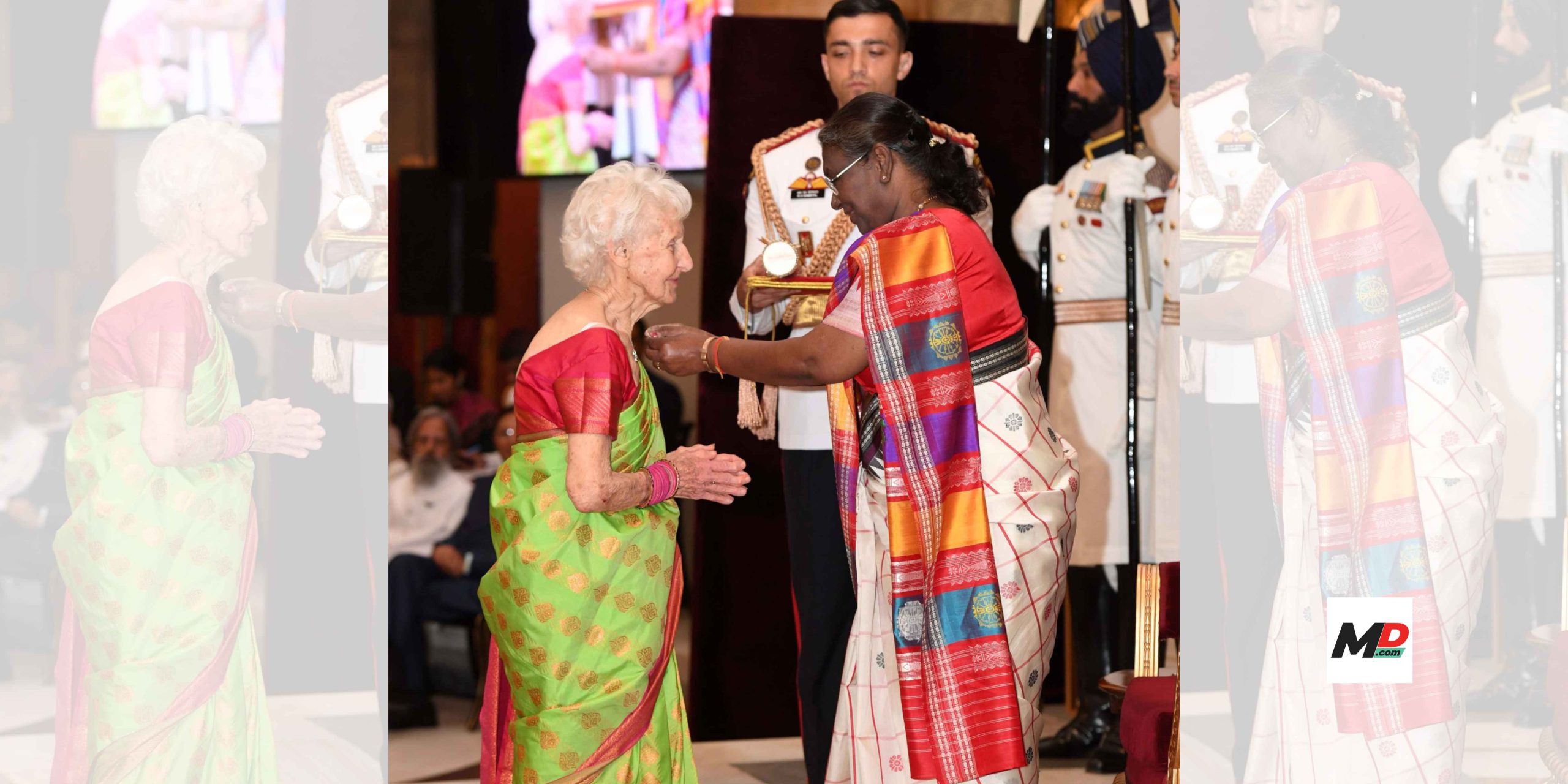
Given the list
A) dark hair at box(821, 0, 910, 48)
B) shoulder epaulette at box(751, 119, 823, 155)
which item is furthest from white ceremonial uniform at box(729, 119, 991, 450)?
dark hair at box(821, 0, 910, 48)

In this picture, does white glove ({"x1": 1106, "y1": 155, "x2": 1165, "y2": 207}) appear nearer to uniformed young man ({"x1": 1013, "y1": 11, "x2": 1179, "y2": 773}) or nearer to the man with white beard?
uniformed young man ({"x1": 1013, "y1": 11, "x2": 1179, "y2": 773})

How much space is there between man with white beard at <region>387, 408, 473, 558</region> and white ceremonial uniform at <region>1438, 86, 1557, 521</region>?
15.2 ft

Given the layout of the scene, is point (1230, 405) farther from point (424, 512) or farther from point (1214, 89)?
point (424, 512)

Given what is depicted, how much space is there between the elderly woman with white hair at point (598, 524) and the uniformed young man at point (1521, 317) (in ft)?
4.17

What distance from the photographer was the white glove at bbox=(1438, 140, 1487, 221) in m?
2.19

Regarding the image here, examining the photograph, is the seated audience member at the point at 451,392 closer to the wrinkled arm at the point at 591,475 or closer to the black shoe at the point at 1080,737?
the black shoe at the point at 1080,737

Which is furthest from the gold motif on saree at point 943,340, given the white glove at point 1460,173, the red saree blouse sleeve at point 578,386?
the white glove at point 1460,173

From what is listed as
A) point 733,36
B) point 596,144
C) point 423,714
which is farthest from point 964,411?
point 596,144

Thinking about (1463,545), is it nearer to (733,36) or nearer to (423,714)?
(733,36)

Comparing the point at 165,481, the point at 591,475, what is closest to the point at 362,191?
the point at 165,481

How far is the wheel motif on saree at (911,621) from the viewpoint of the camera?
282 cm

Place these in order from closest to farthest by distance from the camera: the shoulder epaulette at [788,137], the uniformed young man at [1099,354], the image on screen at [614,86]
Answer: the shoulder epaulette at [788,137]
the uniformed young man at [1099,354]
the image on screen at [614,86]

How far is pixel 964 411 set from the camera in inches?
109

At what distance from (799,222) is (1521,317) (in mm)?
1981
